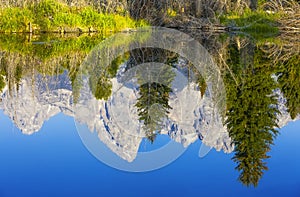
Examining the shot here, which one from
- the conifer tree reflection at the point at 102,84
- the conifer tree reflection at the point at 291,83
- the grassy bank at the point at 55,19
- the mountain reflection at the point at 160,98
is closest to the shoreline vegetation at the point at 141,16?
the grassy bank at the point at 55,19

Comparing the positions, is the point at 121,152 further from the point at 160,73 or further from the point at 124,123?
the point at 160,73

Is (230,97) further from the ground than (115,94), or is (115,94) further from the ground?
(230,97)

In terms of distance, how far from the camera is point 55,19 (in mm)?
22500

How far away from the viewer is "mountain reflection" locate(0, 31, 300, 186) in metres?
7.18

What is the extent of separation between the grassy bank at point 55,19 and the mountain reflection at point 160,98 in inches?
230

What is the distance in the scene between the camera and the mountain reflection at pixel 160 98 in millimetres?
7184

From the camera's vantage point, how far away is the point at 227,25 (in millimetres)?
26141

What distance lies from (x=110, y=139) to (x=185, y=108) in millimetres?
2317

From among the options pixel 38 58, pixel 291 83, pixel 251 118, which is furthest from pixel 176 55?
pixel 251 118

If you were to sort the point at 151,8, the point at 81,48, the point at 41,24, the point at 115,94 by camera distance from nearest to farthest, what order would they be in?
the point at 115,94, the point at 81,48, the point at 41,24, the point at 151,8

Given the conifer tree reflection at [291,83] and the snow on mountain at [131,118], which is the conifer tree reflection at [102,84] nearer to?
the snow on mountain at [131,118]

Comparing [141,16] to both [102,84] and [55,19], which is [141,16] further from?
[102,84]

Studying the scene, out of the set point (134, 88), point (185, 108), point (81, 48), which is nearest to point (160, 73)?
point (134, 88)

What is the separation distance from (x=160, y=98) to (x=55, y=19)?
1514 cm
